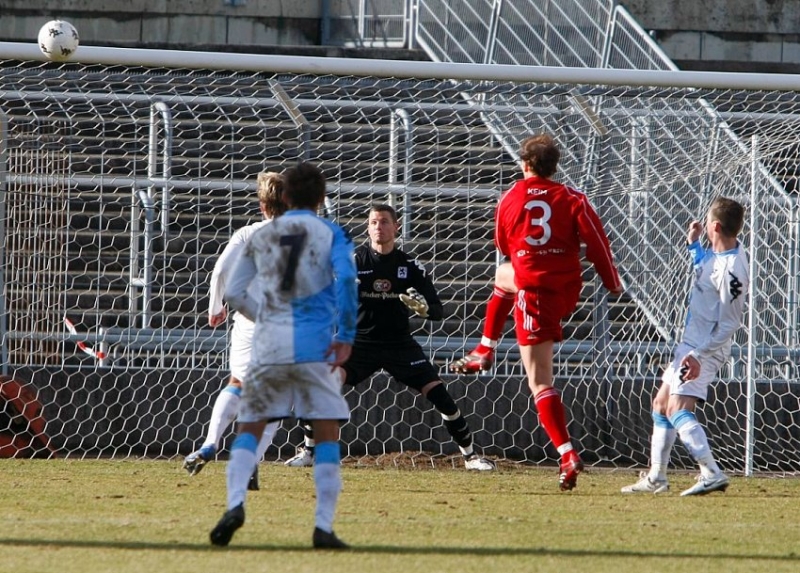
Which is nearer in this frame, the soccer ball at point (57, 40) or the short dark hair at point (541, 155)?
the short dark hair at point (541, 155)

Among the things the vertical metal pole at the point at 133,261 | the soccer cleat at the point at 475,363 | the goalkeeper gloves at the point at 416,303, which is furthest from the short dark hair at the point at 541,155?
the vertical metal pole at the point at 133,261

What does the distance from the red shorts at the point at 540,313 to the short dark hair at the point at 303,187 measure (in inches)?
91.3

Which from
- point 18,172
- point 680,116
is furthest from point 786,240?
point 18,172

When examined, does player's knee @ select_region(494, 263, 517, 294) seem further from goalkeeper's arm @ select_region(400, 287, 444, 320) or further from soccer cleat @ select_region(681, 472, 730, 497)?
soccer cleat @ select_region(681, 472, 730, 497)

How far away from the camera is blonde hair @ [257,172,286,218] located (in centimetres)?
696

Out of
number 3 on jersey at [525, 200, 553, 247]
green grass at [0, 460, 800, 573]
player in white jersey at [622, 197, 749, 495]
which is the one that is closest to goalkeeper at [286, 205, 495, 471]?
green grass at [0, 460, 800, 573]

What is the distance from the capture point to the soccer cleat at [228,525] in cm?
522

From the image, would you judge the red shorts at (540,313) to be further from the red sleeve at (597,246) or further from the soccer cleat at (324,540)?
the soccer cleat at (324,540)

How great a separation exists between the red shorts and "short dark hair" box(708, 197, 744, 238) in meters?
0.93

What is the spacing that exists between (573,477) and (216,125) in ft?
15.0

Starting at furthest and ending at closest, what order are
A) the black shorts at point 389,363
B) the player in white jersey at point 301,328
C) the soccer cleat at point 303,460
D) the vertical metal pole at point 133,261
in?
the vertical metal pole at point 133,261, the soccer cleat at point 303,460, the black shorts at point 389,363, the player in white jersey at point 301,328

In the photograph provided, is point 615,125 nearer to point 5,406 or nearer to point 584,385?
point 584,385

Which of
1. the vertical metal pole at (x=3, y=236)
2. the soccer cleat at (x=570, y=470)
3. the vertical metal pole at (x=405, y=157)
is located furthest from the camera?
the vertical metal pole at (x=405, y=157)

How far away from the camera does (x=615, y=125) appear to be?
33.3 ft
